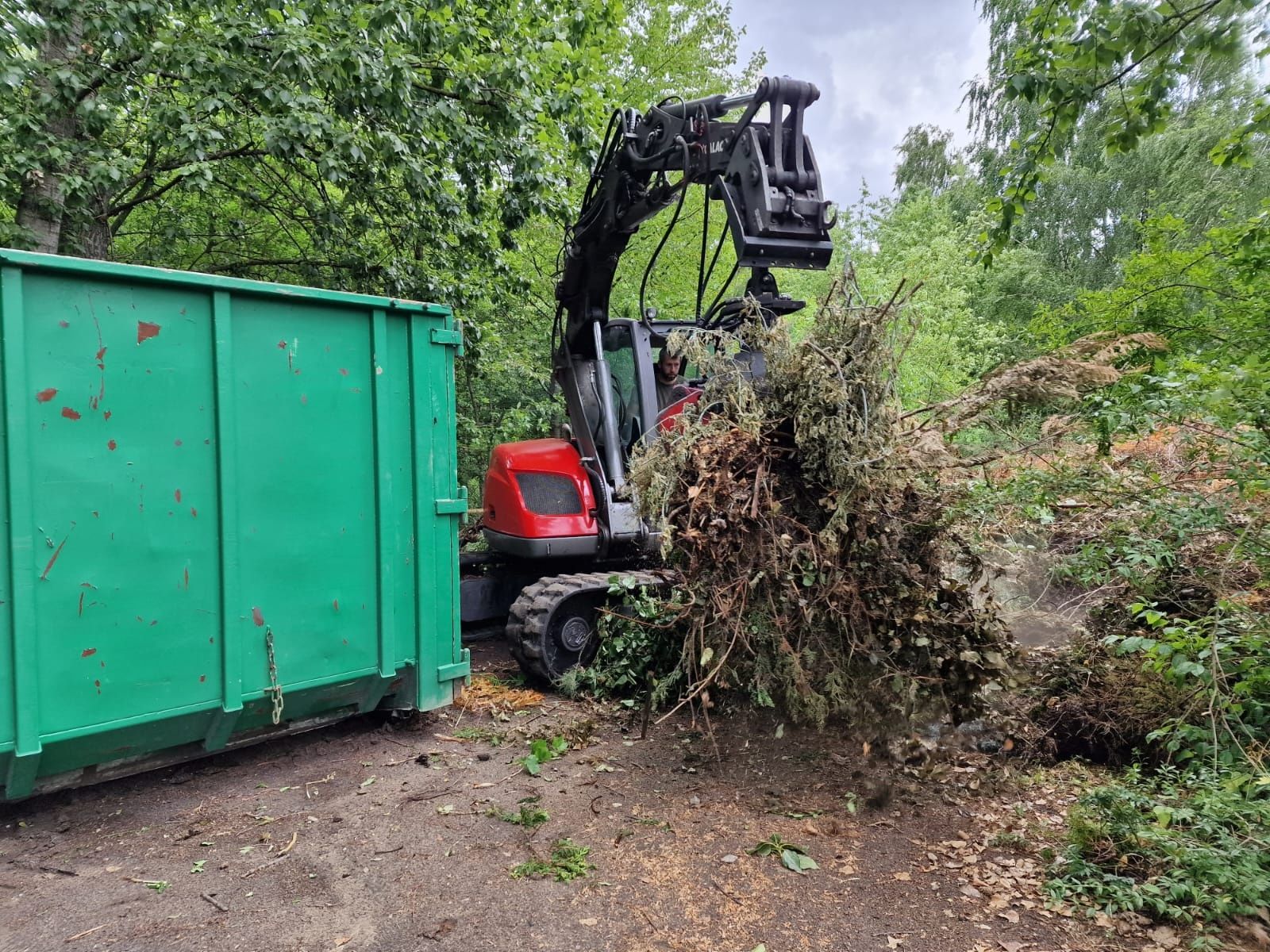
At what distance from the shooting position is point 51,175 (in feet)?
17.1

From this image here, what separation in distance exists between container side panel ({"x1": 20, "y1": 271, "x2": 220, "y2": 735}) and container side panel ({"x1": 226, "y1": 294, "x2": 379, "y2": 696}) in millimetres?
173

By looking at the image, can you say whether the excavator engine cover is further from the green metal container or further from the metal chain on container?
the metal chain on container

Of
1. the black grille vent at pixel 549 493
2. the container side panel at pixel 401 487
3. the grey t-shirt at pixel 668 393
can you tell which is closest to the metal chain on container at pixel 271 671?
the container side panel at pixel 401 487

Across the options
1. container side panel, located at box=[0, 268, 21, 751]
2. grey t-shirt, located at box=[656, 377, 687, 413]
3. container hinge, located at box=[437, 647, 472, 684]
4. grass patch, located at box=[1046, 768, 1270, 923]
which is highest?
grey t-shirt, located at box=[656, 377, 687, 413]

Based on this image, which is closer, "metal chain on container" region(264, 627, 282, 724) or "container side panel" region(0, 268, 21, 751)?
"container side panel" region(0, 268, 21, 751)

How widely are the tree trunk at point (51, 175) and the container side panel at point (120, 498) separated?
2625 millimetres

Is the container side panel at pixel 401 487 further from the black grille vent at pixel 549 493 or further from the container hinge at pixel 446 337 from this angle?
the black grille vent at pixel 549 493

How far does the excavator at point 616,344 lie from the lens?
4.43 m

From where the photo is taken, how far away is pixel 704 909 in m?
2.78

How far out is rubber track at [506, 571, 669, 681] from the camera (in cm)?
509

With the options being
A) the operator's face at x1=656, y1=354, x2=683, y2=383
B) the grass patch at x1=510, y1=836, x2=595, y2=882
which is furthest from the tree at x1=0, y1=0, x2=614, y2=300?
the grass patch at x1=510, y1=836, x2=595, y2=882

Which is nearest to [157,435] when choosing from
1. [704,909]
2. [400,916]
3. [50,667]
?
[50,667]

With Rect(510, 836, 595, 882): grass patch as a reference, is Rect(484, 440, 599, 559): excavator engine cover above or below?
above

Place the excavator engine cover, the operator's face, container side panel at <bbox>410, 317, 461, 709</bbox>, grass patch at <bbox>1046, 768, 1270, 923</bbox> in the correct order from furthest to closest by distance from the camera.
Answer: the operator's face → the excavator engine cover → container side panel at <bbox>410, 317, 461, 709</bbox> → grass patch at <bbox>1046, 768, 1270, 923</bbox>
